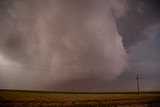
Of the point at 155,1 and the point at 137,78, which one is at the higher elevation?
the point at 155,1

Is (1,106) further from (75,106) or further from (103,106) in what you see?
(103,106)

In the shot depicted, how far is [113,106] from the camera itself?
9.71 metres

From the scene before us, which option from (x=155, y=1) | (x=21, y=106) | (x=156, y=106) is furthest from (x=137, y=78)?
(x=21, y=106)

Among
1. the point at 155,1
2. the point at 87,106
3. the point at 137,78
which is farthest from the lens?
the point at 137,78

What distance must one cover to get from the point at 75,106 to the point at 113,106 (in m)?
1.71

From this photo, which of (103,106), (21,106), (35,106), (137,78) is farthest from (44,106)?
(137,78)

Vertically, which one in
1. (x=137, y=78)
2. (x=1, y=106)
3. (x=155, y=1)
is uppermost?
(x=155, y=1)

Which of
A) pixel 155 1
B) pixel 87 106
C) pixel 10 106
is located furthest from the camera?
pixel 155 1

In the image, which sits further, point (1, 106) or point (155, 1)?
point (155, 1)

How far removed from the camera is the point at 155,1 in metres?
13.0

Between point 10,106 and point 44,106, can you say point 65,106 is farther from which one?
point 10,106

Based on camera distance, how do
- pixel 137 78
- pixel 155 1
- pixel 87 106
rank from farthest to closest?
pixel 137 78 < pixel 155 1 < pixel 87 106

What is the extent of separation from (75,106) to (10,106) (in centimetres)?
279

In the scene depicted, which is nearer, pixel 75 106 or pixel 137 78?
pixel 75 106
